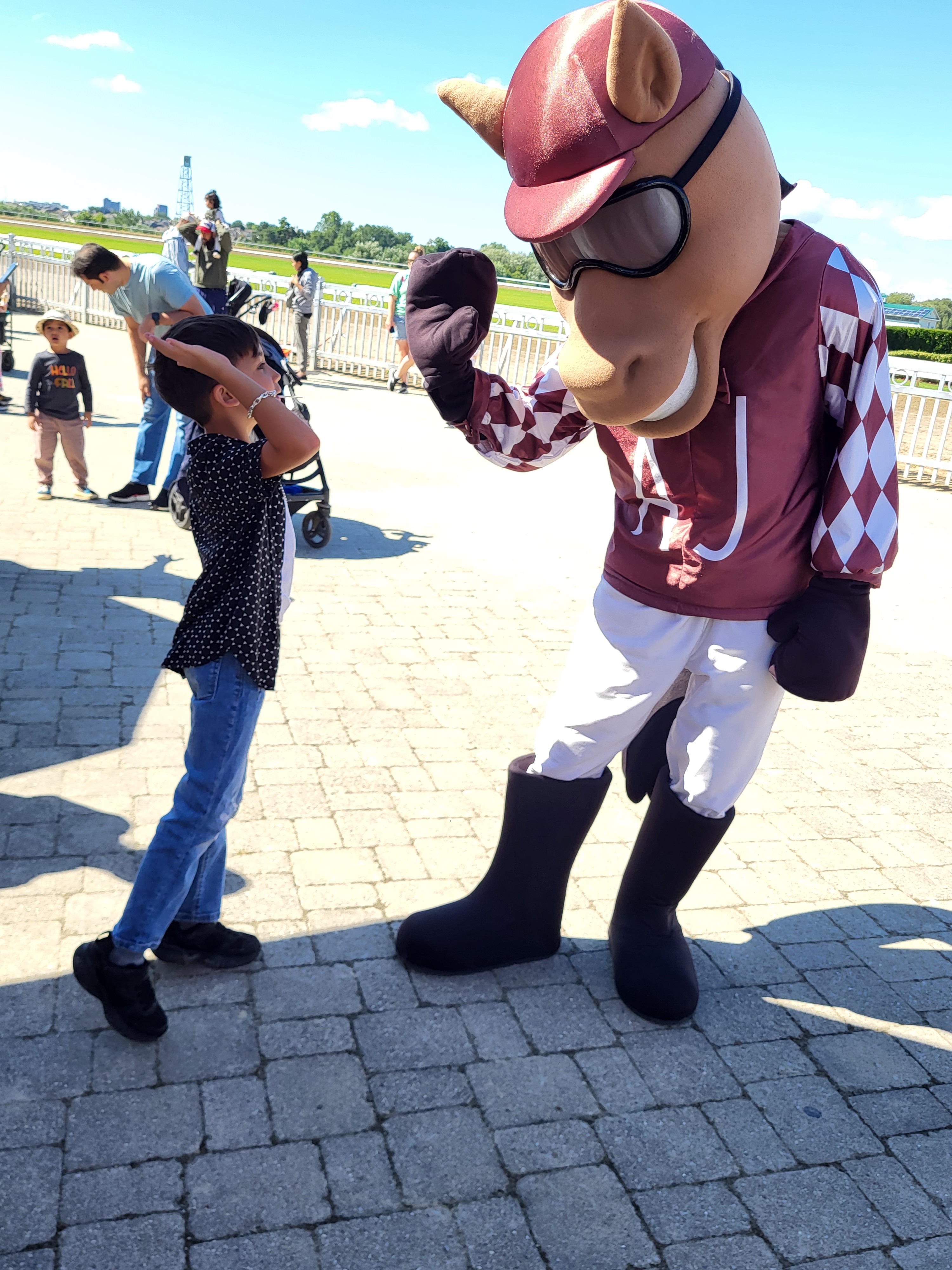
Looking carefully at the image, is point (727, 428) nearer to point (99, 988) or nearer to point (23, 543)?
point (99, 988)

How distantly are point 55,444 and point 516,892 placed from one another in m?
5.65

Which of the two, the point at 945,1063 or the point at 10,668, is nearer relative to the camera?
the point at 945,1063

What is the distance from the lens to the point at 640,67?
199 cm

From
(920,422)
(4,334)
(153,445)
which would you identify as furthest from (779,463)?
(920,422)

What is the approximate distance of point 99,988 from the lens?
2.61 m

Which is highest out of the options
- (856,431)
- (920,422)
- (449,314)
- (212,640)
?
(449,314)

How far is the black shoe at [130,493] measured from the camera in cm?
751

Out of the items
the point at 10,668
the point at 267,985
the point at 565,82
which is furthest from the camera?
the point at 10,668

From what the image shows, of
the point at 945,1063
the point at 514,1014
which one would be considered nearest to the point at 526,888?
the point at 514,1014

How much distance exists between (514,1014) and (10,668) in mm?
2877

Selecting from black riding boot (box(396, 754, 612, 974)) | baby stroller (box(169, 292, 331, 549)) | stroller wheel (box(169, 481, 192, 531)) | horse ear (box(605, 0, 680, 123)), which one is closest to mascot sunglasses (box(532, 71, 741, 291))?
horse ear (box(605, 0, 680, 123))

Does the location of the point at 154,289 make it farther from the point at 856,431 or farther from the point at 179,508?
the point at 856,431

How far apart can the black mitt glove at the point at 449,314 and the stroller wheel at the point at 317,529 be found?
4.14 m

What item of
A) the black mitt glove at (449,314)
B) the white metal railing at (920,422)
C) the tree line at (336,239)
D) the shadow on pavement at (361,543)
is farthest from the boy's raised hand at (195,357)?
the tree line at (336,239)
